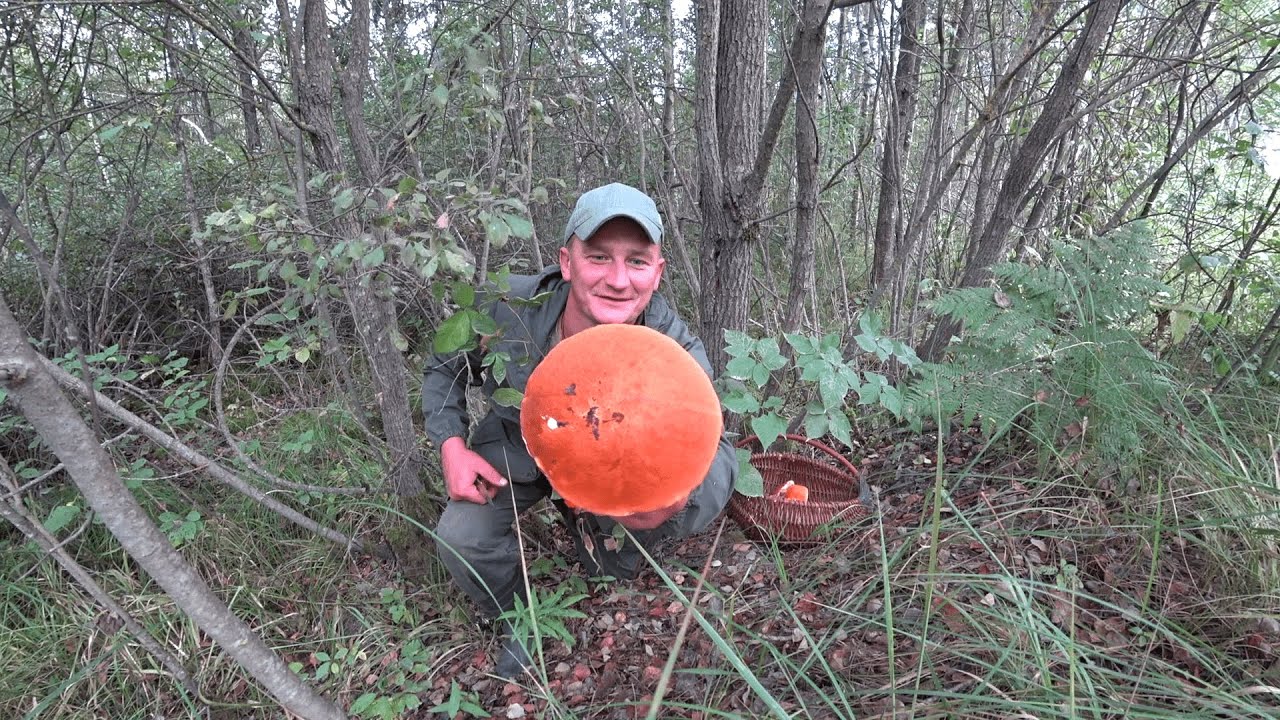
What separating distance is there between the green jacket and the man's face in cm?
16

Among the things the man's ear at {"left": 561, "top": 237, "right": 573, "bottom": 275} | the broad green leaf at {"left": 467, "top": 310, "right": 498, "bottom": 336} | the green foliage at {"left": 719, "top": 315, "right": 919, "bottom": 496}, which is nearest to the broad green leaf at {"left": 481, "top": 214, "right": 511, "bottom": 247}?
the broad green leaf at {"left": 467, "top": 310, "right": 498, "bottom": 336}

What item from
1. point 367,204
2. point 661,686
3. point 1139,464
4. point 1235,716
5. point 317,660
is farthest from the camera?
point 317,660

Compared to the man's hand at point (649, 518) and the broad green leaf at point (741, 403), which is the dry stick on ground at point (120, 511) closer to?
the man's hand at point (649, 518)

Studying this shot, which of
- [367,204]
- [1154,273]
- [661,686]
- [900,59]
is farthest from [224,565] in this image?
[900,59]

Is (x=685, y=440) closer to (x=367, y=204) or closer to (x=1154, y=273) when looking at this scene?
(x=367, y=204)

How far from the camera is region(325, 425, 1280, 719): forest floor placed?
4.46 feet

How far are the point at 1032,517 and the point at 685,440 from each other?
1354 mm

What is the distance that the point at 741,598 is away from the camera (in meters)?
1.93

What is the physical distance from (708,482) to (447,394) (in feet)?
3.15

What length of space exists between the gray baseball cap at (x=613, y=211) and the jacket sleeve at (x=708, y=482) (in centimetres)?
41

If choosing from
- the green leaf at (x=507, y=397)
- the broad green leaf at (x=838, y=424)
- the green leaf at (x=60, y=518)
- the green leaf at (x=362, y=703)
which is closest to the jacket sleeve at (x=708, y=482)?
the broad green leaf at (x=838, y=424)

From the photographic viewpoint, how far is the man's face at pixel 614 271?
1831 mm

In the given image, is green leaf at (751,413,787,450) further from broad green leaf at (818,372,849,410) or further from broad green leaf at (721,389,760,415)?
broad green leaf at (818,372,849,410)

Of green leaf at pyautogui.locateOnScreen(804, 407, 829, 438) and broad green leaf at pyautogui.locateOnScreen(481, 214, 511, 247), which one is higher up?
broad green leaf at pyautogui.locateOnScreen(481, 214, 511, 247)
